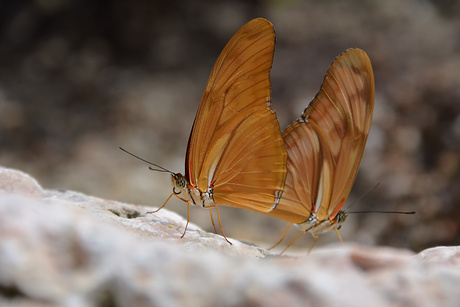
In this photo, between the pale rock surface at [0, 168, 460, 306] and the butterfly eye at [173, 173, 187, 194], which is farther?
the butterfly eye at [173, 173, 187, 194]

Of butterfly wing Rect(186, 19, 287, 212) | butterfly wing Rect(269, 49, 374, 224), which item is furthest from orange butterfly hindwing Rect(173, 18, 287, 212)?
butterfly wing Rect(269, 49, 374, 224)

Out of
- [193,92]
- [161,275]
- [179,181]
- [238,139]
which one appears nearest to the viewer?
[161,275]

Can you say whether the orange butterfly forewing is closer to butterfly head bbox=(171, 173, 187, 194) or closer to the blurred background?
butterfly head bbox=(171, 173, 187, 194)

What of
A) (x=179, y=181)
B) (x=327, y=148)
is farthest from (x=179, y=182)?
(x=327, y=148)

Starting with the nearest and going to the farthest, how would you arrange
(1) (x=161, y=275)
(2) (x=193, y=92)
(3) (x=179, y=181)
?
(1) (x=161, y=275), (3) (x=179, y=181), (2) (x=193, y=92)

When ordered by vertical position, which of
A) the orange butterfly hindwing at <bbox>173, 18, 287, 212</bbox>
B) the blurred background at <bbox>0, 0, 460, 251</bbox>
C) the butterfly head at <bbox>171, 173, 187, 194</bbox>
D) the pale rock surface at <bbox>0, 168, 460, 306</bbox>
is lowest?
the pale rock surface at <bbox>0, 168, 460, 306</bbox>

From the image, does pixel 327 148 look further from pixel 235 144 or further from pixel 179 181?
pixel 179 181

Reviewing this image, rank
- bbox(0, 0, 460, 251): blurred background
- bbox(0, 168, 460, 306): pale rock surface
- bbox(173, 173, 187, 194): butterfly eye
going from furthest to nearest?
bbox(0, 0, 460, 251): blurred background
bbox(173, 173, 187, 194): butterfly eye
bbox(0, 168, 460, 306): pale rock surface
